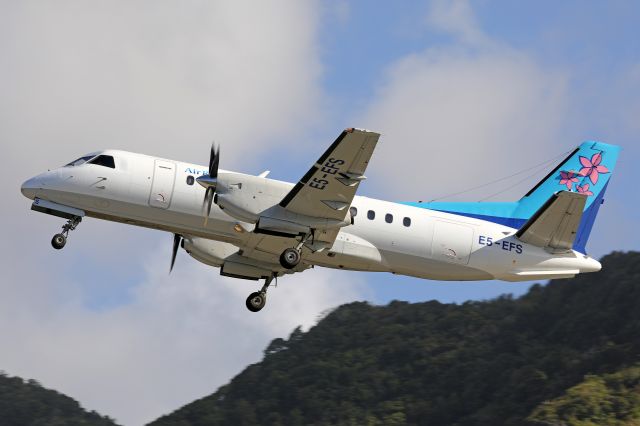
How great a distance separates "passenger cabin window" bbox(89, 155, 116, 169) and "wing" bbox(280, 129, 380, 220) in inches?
151

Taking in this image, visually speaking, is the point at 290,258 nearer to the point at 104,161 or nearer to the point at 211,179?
the point at 211,179

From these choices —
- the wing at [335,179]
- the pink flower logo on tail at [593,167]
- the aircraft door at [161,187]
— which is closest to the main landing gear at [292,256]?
the wing at [335,179]

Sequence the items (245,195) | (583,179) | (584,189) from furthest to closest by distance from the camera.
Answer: (583,179)
(584,189)
(245,195)

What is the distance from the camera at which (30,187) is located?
2338cm

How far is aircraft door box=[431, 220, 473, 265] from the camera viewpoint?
24.0 meters

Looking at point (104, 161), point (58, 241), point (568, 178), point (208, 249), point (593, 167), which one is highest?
point (593, 167)

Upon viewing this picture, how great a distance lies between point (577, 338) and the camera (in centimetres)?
4678

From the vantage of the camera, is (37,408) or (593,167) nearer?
(593,167)

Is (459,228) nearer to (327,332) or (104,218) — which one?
(104,218)

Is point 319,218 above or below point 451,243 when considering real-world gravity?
below

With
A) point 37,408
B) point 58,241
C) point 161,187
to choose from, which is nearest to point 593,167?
point 161,187

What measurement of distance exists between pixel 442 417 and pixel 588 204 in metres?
21.1

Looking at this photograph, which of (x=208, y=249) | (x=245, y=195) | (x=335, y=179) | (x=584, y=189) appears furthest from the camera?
(x=584, y=189)

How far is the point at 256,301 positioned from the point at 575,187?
848cm
